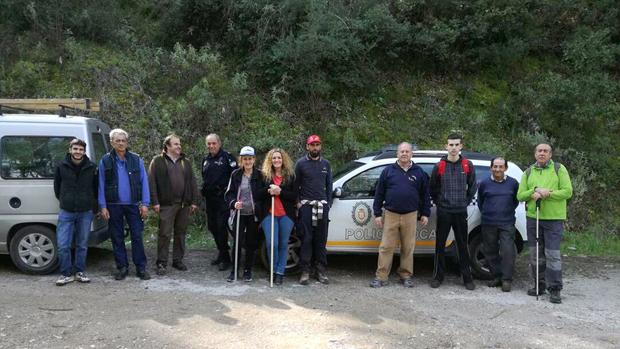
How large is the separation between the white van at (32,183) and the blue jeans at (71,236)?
0.31 meters

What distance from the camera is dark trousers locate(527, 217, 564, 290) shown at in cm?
648

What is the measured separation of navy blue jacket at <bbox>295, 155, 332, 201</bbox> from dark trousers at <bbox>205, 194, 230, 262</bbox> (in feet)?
4.16

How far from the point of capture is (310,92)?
41.6 ft

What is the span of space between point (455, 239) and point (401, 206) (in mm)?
927

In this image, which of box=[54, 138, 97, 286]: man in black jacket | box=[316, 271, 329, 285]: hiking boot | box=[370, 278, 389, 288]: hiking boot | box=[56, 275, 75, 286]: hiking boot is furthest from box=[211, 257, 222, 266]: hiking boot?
box=[370, 278, 389, 288]: hiking boot

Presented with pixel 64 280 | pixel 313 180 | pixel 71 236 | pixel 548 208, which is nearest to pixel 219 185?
pixel 313 180

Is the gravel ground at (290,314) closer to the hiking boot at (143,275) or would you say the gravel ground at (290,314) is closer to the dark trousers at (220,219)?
the hiking boot at (143,275)

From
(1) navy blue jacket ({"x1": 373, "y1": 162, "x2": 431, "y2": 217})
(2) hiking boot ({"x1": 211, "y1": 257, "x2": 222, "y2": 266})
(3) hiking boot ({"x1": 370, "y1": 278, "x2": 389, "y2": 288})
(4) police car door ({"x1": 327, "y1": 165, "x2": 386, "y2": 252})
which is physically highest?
(1) navy blue jacket ({"x1": 373, "y1": 162, "x2": 431, "y2": 217})

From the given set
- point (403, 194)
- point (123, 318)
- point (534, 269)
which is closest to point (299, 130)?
point (403, 194)

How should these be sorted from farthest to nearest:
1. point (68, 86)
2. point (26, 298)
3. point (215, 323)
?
point (68, 86) → point (26, 298) → point (215, 323)

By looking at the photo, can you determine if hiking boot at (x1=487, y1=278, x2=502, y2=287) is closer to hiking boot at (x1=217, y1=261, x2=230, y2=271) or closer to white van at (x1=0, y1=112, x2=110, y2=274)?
hiking boot at (x1=217, y1=261, x2=230, y2=271)

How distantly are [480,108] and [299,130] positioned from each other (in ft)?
16.5

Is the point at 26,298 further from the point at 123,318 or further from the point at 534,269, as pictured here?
the point at 534,269

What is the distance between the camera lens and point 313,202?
6805mm
